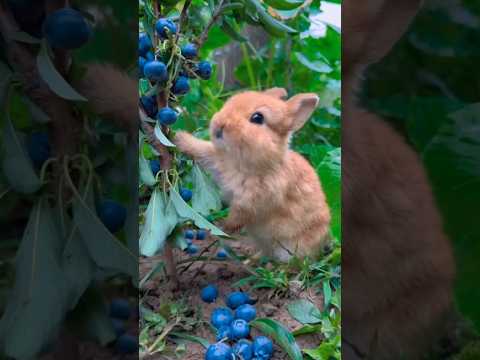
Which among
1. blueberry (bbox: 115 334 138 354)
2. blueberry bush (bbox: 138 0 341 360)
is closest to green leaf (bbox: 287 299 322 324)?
blueberry bush (bbox: 138 0 341 360)

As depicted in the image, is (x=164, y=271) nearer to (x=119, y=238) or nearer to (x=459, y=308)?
(x=119, y=238)

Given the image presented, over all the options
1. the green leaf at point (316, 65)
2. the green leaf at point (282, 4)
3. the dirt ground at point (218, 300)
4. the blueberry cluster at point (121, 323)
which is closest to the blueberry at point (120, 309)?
the blueberry cluster at point (121, 323)

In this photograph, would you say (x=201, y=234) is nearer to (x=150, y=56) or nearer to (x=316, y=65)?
(x=150, y=56)

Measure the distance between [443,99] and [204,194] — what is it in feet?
1.19

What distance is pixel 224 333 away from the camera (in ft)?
2.17

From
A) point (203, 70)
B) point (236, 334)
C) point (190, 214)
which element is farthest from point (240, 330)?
point (203, 70)

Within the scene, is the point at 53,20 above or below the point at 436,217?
above

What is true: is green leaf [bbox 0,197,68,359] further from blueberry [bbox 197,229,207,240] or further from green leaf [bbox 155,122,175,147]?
blueberry [bbox 197,229,207,240]

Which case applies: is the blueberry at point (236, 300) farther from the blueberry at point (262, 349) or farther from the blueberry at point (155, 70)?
the blueberry at point (155, 70)

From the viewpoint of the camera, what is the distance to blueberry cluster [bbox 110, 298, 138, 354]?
1.80 feet

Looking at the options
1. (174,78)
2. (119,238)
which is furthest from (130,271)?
(174,78)

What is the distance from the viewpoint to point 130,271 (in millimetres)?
543

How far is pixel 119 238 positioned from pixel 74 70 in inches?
6.6

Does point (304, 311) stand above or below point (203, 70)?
below
